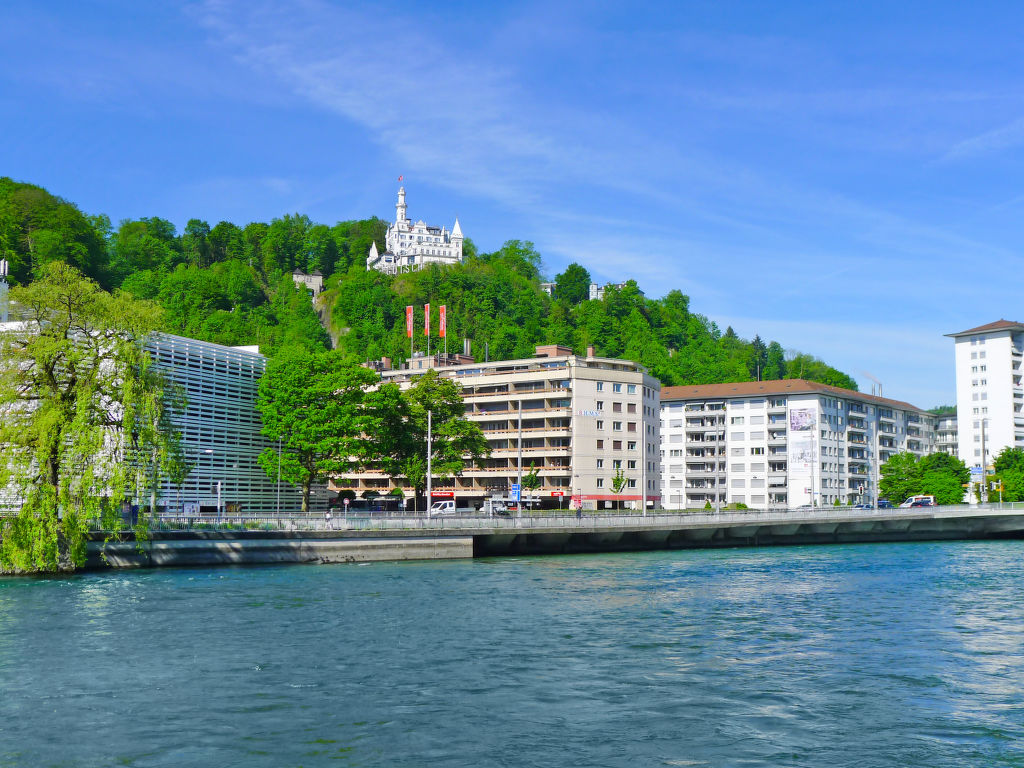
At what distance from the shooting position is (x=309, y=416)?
9419 cm

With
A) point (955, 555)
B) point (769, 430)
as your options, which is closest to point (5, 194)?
point (769, 430)

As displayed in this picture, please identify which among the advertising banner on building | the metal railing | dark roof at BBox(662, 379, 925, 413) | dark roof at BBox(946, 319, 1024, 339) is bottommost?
the metal railing

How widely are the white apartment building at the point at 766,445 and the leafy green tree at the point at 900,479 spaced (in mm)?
7871

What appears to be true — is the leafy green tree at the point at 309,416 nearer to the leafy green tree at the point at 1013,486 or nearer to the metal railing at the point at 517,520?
the metal railing at the point at 517,520

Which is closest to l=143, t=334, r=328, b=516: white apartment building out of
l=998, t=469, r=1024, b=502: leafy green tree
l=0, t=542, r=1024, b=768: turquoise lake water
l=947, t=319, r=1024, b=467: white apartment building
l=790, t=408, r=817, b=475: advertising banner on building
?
l=0, t=542, r=1024, b=768: turquoise lake water

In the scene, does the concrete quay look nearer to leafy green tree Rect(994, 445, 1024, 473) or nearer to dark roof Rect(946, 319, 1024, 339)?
leafy green tree Rect(994, 445, 1024, 473)

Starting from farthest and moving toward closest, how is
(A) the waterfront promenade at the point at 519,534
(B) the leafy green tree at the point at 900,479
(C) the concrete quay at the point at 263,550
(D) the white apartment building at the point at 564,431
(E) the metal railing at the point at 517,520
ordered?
(B) the leafy green tree at the point at 900,479, (D) the white apartment building at the point at 564,431, (E) the metal railing at the point at 517,520, (A) the waterfront promenade at the point at 519,534, (C) the concrete quay at the point at 263,550

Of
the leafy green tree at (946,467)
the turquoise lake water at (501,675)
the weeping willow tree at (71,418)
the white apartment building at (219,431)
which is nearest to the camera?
the turquoise lake water at (501,675)

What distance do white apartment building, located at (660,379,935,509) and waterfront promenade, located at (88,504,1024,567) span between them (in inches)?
2310

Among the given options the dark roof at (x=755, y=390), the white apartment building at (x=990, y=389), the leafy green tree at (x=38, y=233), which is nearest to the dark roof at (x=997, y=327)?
the white apartment building at (x=990, y=389)

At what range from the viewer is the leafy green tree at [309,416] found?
94.0 meters

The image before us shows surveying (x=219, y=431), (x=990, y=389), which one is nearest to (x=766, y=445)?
(x=990, y=389)

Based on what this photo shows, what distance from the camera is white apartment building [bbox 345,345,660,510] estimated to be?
128250mm

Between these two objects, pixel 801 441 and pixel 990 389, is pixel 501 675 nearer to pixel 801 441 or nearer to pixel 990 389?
pixel 801 441
